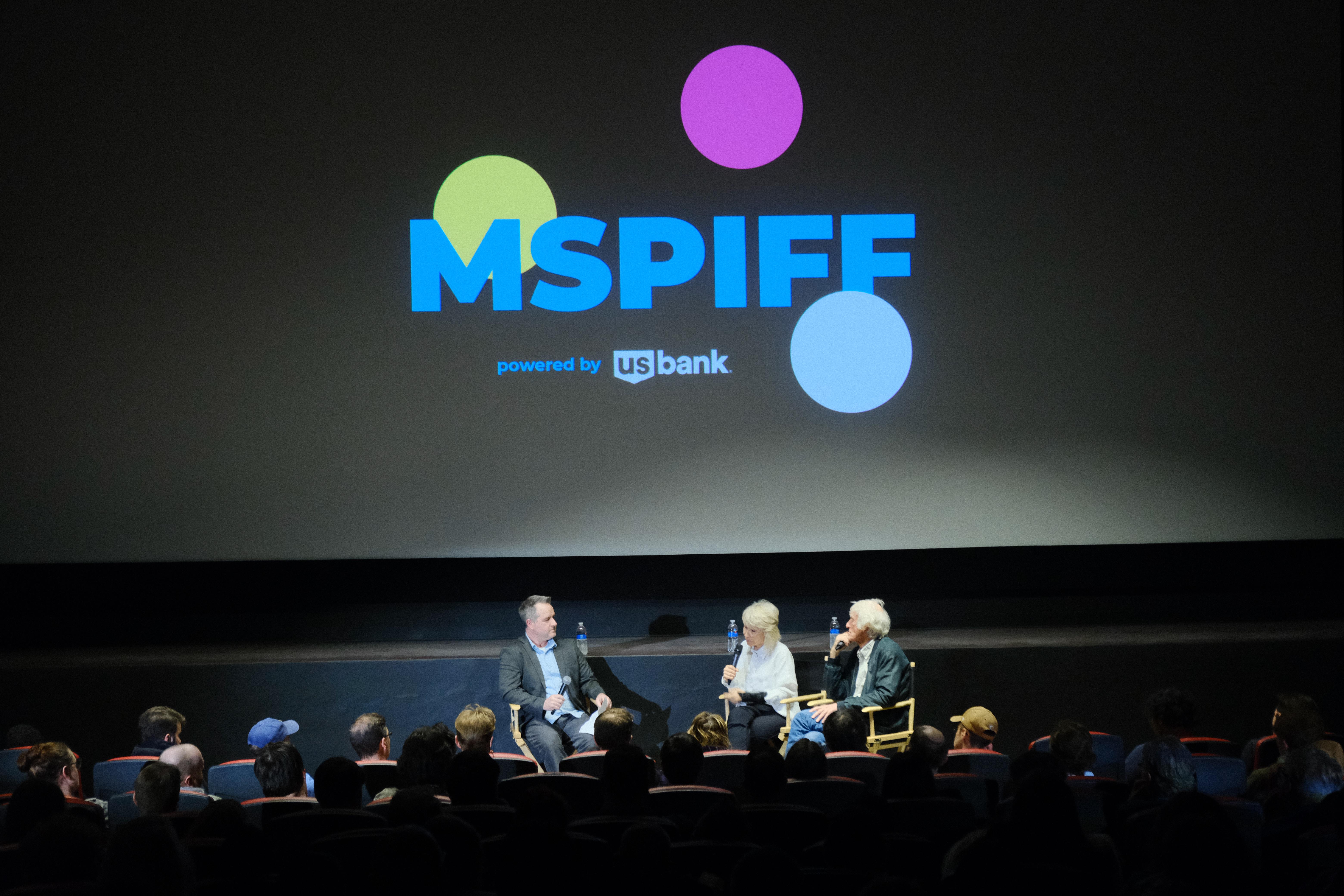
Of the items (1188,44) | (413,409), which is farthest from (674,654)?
(1188,44)

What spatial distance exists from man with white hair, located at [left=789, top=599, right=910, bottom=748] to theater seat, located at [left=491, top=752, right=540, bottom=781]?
4.63 feet

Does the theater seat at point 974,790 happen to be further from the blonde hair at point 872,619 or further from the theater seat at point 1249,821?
the blonde hair at point 872,619

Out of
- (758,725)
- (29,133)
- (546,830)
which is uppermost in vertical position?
(29,133)

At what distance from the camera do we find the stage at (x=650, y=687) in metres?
5.61

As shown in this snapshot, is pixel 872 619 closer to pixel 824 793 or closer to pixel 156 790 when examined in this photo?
pixel 824 793

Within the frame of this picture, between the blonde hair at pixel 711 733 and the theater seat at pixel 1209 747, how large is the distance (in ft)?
5.33

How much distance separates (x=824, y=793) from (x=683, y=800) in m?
0.45

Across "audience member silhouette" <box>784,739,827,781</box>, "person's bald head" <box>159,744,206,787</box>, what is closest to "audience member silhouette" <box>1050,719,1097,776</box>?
"audience member silhouette" <box>784,739,827,781</box>

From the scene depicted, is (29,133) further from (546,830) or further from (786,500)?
(546,830)

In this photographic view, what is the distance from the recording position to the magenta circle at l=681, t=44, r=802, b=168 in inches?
238

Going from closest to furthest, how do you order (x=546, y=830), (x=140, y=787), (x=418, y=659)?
(x=546, y=830) < (x=140, y=787) < (x=418, y=659)

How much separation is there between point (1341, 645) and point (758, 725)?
3.14 meters

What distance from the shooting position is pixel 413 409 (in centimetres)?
611

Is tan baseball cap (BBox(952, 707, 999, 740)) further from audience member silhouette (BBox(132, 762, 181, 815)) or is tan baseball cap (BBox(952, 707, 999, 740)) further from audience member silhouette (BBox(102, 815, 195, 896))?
audience member silhouette (BBox(102, 815, 195, 896))
